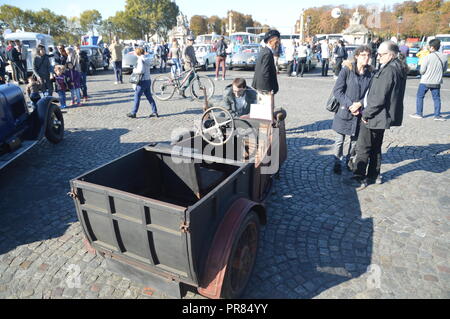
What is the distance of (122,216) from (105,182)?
2.02ft

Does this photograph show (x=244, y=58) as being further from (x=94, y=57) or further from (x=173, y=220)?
(x=173, y=220)

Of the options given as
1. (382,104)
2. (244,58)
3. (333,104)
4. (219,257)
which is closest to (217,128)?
(333,104)

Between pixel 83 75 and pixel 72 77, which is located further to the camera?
pixel 83 75

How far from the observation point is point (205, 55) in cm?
1983

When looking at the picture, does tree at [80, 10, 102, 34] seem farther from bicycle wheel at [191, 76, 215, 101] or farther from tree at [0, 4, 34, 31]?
bicycle wheel at [191, 76, 215, 101]

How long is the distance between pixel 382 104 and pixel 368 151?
0.85m

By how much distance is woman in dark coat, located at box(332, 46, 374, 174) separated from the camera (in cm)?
442

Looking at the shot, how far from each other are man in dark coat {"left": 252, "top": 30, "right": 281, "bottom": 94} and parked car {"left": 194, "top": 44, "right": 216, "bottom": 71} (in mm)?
14349

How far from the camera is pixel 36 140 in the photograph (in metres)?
5.78

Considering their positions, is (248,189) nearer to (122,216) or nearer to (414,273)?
(122,216)

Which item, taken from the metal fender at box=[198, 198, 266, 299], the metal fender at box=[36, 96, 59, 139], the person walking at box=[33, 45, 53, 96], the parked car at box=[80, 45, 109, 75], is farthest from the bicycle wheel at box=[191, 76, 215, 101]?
the parked car at box=[80, 45, 109, 75]

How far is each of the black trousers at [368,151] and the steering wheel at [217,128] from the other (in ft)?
6.51

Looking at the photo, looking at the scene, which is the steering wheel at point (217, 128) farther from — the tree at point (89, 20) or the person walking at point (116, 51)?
the tree at point (89, 20)

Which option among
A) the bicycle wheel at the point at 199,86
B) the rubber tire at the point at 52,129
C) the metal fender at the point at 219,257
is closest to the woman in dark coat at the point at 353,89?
the metal fender at the point at 219,257
